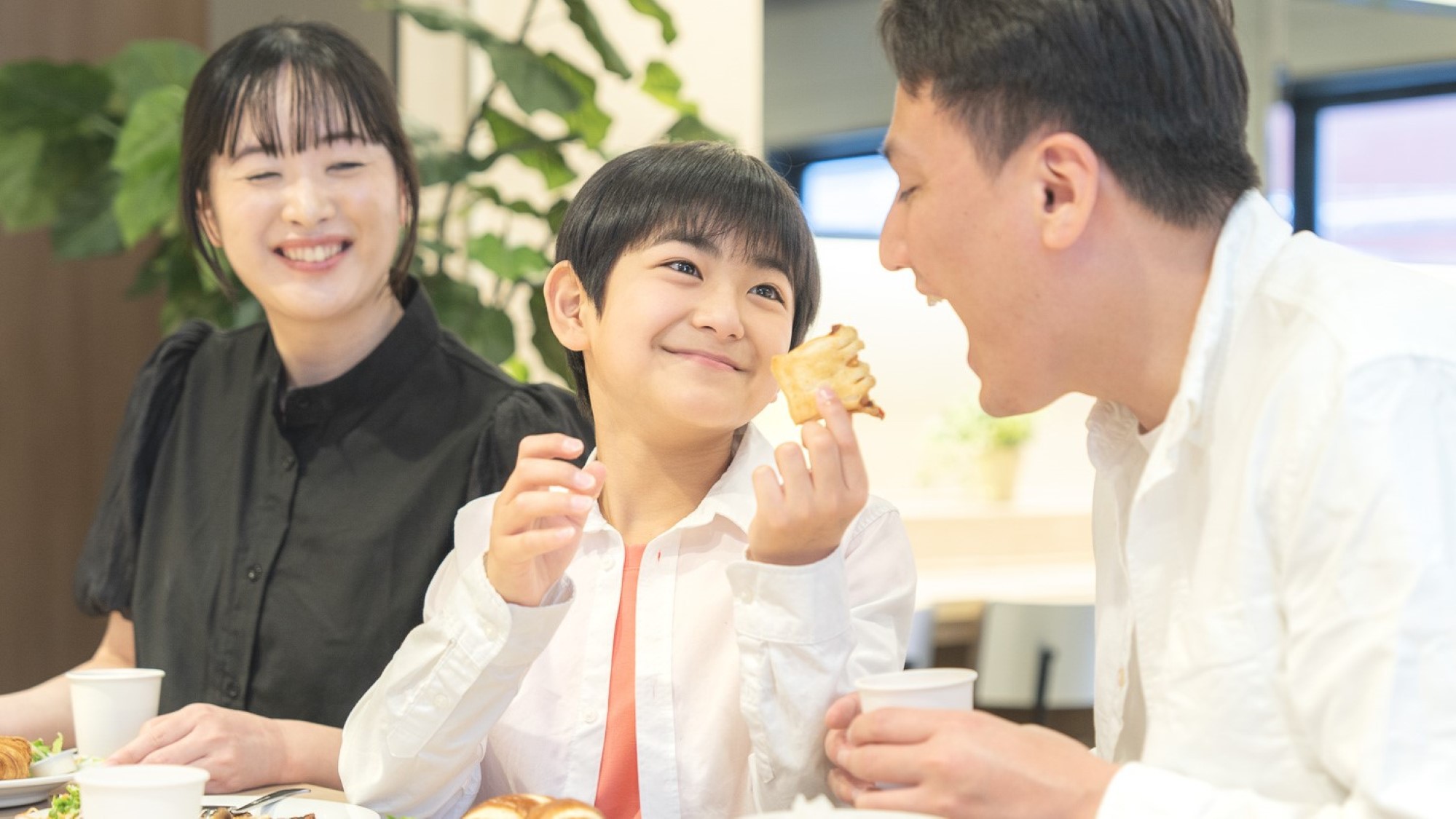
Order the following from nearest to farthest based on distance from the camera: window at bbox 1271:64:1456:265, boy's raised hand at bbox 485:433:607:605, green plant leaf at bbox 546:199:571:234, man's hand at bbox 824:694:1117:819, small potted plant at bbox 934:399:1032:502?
man's hand at bbox 824:694:1117:819 → boy's raised hand at bbox 485:433:607:605 → green plant leaf at bbox 546:199:571:234 → small potted plant at bbox 934:399:1032:502 → window at bbox 1271:64:1456:265

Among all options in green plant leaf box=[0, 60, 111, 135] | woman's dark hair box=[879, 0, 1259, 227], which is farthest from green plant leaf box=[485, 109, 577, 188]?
woman's dark hair box=[879, 0, 1259, 227]

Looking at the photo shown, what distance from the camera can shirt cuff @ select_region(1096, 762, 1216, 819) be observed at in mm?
1052

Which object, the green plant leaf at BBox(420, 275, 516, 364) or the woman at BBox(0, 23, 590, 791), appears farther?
the green plant leaf at BBox(420, 275, 516, 364)

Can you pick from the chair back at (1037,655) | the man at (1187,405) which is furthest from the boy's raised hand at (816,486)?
the chair back at (1037,655)

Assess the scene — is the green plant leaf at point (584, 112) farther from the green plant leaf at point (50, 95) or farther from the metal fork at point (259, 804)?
→ the metal fork at point (259, 804)

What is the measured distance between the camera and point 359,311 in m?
2.25

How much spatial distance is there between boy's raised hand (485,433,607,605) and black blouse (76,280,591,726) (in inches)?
Answer: 24.9

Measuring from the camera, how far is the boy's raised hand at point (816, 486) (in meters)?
1.30

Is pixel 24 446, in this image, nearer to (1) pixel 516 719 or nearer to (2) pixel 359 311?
(2) pixel 359 311

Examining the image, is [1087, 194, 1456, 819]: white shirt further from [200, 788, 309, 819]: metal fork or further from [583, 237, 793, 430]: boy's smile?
[200, 788, 309, 819]: metal fork

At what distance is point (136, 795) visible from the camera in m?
1.15

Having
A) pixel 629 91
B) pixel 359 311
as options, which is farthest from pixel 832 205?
pixel 359 311

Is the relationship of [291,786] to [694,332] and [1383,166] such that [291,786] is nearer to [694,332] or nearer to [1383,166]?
[694,332]

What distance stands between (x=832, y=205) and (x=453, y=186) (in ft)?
20.2
